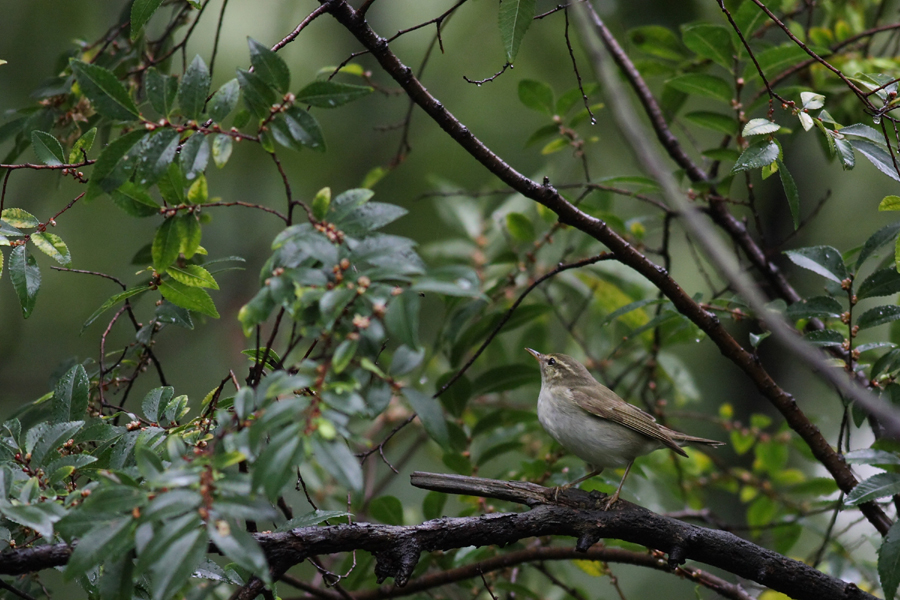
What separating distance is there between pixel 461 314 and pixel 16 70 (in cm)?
411

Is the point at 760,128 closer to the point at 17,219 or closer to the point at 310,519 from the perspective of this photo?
the point at 310,519

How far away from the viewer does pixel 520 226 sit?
13.8 feet

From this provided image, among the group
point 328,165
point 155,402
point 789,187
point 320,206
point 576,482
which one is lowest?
point 576,482

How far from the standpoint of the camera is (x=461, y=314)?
12.0ft

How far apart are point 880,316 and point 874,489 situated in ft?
2.48

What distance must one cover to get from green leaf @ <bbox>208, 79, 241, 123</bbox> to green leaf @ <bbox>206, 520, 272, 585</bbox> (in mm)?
1111

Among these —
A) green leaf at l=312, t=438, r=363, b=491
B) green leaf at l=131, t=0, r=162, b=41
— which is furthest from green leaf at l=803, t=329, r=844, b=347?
green leaf at l=131, t=0, r=162, b=41

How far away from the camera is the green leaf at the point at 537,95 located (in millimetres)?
3742

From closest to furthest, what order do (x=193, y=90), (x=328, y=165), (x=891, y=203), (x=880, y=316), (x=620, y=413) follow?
(x=193, y=90) → (x=891, y=203) → (x=880, y=316) → (x=620, y=413) → (x=328, y=165)

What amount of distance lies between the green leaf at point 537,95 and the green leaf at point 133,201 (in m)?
2.13

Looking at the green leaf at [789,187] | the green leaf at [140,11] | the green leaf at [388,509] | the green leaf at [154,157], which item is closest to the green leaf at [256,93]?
the green leaf at [154,157]

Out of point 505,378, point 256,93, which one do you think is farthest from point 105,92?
point 505,378

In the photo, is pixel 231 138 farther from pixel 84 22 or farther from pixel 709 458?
pixel 84 22

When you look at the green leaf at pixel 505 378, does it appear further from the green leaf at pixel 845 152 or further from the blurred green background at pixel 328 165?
the blurred green background at pixel 328 165
